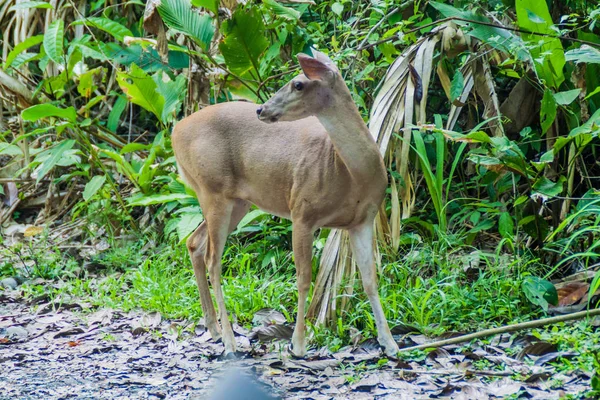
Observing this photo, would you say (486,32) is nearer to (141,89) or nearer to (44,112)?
(141,89)

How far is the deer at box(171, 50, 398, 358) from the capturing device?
14.5 ft

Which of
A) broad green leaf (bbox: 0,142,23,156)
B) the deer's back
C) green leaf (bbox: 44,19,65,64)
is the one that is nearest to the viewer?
the deer's back

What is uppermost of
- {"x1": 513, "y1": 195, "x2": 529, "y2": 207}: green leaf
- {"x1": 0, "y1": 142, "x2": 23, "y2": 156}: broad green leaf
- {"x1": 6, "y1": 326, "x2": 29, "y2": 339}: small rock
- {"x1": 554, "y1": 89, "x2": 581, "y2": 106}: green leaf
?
{"x1": 554, "y1": 89, "x2": 581, "y2": 106}: green leaf

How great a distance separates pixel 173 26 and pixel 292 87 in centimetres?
210

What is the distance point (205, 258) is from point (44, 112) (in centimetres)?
278

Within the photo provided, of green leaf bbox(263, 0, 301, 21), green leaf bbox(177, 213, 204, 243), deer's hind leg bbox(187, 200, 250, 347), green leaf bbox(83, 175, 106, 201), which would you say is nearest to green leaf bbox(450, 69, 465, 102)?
green leaf bbox(263, 0, 301, 21)

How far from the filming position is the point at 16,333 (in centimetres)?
555

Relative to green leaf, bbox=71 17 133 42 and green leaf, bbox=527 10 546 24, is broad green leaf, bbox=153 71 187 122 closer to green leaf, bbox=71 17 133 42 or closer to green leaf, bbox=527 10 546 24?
green leaf, bbox=71 17 133 42

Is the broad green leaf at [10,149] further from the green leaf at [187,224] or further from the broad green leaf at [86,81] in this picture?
the green leaf at [187,224]

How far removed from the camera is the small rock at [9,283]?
6801mm

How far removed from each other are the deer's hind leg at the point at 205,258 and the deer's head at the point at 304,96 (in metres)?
0.92

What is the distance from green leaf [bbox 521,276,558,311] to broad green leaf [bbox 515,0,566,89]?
1.36 meters

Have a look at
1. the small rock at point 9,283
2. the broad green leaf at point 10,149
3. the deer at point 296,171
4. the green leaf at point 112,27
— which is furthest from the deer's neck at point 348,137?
the broad green leaf at point 10,149

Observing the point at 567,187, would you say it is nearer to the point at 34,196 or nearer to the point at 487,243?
the point at 487,243
